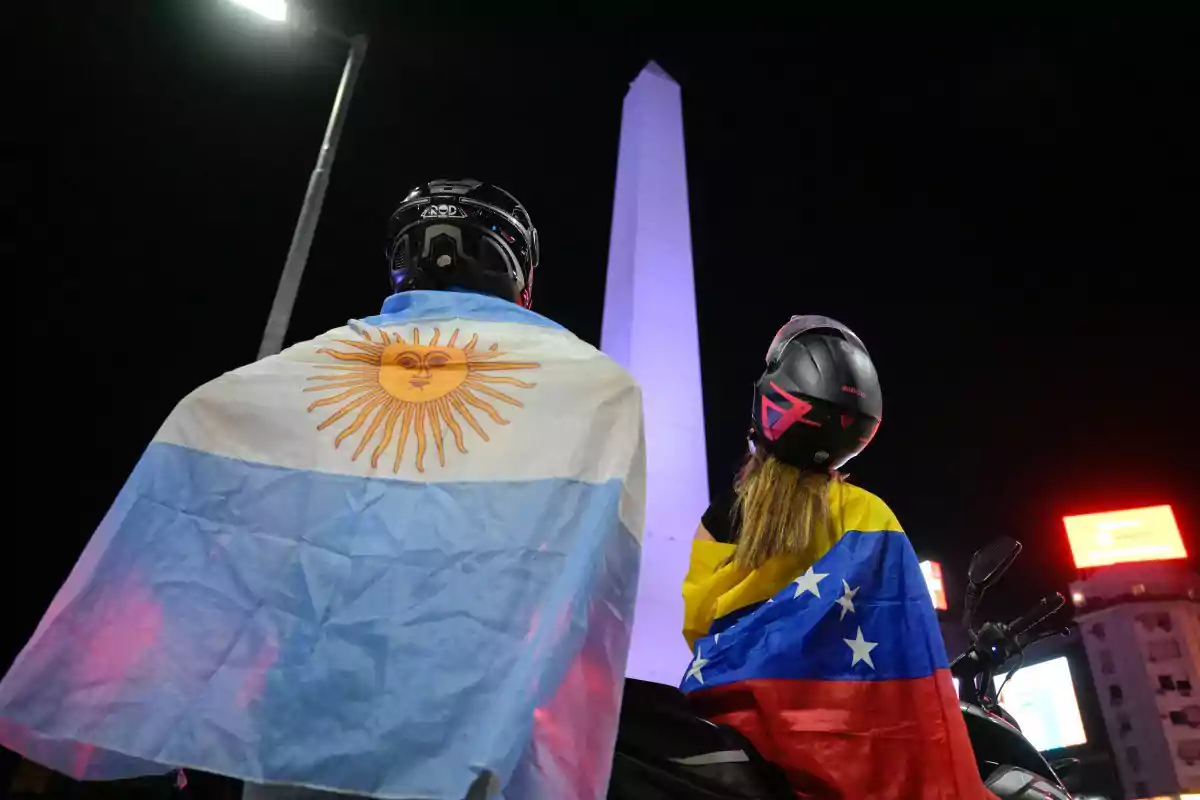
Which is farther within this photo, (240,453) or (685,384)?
(685,384)

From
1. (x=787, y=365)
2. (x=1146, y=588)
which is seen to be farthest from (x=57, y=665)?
(x=1146, y=588)

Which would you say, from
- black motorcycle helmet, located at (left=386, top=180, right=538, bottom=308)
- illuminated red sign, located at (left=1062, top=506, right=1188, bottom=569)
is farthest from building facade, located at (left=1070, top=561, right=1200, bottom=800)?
black motorcycle helmet, located at (left=386, top=180, right=538, bottom=308)

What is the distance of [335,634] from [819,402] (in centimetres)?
142

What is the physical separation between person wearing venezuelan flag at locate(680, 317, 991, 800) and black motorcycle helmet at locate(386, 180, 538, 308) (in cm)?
83

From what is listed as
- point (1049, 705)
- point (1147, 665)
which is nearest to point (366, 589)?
point (1049, 705)

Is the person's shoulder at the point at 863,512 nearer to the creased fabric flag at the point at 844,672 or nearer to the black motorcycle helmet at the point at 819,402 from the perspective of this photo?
the creased fabric flag at the point at 844,672

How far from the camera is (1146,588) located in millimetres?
16859

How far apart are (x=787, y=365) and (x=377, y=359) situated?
1198mm

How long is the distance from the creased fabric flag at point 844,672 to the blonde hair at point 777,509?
3cm

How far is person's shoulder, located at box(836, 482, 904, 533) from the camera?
6.30ft

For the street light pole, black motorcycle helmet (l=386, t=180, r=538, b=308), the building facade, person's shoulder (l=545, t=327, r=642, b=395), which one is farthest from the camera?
the building facade

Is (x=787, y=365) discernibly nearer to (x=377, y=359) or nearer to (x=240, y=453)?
(x=377, y=359)

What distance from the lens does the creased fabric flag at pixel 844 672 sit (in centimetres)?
160

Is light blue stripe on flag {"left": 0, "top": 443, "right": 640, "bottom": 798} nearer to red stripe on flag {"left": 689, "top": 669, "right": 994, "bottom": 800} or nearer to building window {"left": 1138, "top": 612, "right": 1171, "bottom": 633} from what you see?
red stripe on flag {"left": 689, "top": 669, "right": 994, "bottom": 800}
